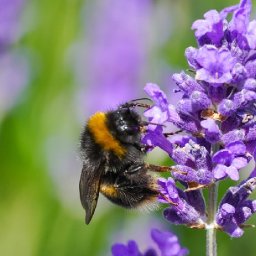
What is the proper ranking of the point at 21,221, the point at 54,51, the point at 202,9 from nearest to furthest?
the point at 21,221 < the point at 202,9 < the point at 54,51

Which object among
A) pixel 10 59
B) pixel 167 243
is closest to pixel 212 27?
pixel 167 243

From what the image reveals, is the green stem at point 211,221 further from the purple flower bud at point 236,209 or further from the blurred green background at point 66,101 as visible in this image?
the blurred green background at point 66,101

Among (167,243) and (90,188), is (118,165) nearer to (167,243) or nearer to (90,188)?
(90,188)

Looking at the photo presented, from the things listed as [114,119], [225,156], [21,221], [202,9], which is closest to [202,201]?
[225,156]

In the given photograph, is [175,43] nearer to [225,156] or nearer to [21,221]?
[21,221]

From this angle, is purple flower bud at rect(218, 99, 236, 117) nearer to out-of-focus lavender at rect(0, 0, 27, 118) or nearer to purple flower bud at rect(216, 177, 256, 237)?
purple flower bud at rect(216, 177, 256, 237)

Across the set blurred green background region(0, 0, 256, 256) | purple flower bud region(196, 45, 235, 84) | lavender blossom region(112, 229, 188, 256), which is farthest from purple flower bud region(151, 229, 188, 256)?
blurred green background region(0, 0, 256, 256)
